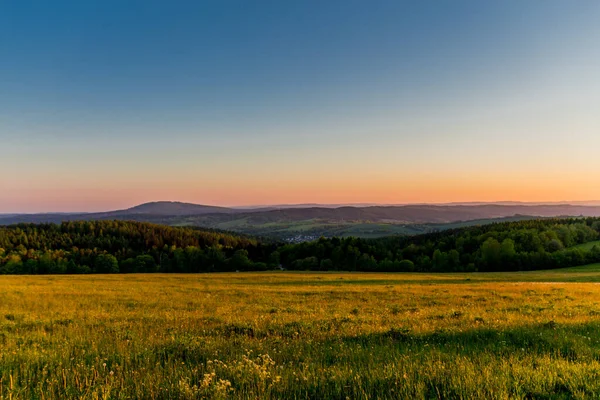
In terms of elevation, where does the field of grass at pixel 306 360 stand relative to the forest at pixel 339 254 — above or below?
above

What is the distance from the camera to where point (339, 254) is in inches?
4397

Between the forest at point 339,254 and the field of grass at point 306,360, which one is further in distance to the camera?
the forest at point 339,254

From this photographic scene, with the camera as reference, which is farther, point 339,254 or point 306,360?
point 339,254

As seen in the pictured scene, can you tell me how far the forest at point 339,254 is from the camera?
3802 inches

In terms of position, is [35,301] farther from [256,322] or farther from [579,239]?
[579,239]

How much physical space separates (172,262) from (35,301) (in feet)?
353

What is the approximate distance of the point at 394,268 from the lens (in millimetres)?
100938

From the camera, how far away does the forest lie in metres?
96.6

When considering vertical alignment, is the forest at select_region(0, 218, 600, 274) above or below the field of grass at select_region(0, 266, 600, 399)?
below

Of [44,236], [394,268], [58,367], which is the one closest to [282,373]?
[58,367]

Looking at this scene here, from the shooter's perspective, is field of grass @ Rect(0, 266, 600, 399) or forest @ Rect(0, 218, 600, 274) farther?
forest @ Rect(0, 218, 600, 274)

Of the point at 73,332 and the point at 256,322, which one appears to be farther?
the point at 256,322

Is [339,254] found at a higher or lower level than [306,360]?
lower

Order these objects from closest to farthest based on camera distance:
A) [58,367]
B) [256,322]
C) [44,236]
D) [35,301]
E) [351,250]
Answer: [58,367]
[256,322]
[35,301]
[351,250]
[44,236]
